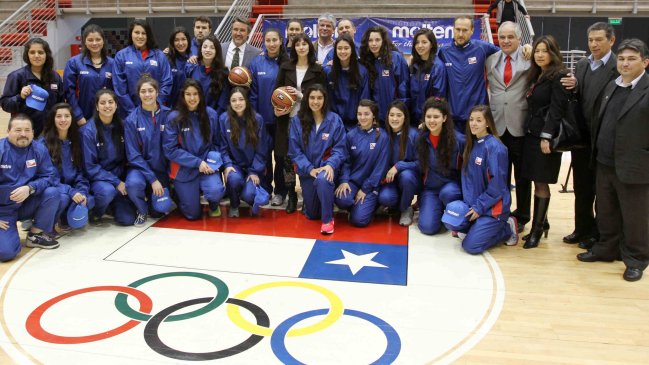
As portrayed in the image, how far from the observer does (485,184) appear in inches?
173

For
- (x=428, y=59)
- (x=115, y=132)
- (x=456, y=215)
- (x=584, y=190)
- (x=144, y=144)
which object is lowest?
(x=456, y=215)

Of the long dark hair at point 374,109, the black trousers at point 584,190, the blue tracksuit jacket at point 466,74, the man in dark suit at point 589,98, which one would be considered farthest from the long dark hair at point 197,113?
the black trousers at point 584,190

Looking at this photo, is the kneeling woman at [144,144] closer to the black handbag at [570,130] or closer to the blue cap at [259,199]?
the blue cap at [259,199]

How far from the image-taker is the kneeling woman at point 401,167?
4.71 metres

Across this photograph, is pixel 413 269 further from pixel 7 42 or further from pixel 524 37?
pixel 7 42

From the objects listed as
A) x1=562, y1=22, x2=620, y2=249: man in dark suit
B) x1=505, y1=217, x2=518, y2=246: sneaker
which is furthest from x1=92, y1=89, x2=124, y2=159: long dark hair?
x1=562, y1=22, x2=620, y2=249: man in dark suit

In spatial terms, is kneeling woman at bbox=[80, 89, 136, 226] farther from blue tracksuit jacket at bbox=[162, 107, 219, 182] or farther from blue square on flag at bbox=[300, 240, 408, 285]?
blue square on flag at bbox=[300, 240, 408, 285]

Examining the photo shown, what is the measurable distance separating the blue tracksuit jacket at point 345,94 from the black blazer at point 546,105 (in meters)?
1.41

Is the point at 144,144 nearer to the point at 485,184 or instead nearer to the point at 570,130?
the point at 485,184

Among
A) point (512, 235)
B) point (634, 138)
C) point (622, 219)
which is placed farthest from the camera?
point (512, 235)

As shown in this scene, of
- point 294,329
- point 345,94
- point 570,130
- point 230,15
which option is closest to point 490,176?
point 570,130

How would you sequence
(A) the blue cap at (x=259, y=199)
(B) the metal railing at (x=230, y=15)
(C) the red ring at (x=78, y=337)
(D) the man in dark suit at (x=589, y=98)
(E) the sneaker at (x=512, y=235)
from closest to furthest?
(C) the red ring at (x=78, y=337)
(D) the man in dark suit at (x=589, y=98)
(E) the sneaker at (x=512, y=235)
(A) the blue cap at (x=259, y=199)
(B) the metal railing at (x=230, y=15)

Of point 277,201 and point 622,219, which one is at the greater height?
point 622,219

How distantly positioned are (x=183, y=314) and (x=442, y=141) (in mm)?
2482
